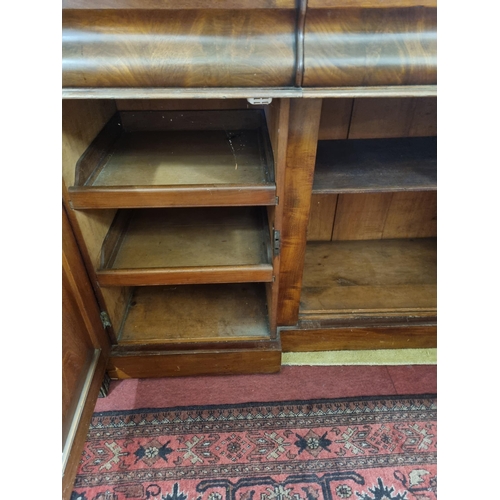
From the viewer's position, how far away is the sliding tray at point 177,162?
0.80 metres

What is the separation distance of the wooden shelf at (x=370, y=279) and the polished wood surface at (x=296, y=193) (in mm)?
162

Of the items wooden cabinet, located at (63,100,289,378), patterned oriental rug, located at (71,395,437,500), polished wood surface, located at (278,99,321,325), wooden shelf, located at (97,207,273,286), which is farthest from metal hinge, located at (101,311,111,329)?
polished wood surface, located at (278,99,321,325)

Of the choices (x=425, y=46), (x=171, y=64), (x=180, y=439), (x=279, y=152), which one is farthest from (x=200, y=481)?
(x=425, y=46)

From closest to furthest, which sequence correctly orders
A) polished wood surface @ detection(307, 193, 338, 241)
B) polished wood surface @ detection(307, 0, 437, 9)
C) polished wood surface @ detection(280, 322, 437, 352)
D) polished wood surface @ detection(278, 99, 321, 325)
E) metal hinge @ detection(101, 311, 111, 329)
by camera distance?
polished wood surface @ detection(307, 0, 437, 9)
polished wood surface @ detection(278, 99, 321, 325)
metal hinge @ detection(101, 311, 111, 329)
polished wood surface @ detection(280, 322, 437, 352)
polished wood surface @ detection(307, 193, 338, 241)

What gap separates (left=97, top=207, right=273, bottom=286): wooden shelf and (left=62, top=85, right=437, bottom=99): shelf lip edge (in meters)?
0.43

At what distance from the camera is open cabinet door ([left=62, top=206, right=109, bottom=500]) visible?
31.9 inches

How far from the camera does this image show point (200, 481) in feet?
2.93

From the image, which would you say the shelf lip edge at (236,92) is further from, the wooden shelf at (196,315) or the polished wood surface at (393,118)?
the wooden shelf at (196,315)

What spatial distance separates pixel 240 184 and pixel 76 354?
1.82 ft

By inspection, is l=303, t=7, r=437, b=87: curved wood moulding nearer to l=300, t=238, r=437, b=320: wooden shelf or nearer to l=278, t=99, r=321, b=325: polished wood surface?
l=278, t=99, r=321, b=325: polished wood surface

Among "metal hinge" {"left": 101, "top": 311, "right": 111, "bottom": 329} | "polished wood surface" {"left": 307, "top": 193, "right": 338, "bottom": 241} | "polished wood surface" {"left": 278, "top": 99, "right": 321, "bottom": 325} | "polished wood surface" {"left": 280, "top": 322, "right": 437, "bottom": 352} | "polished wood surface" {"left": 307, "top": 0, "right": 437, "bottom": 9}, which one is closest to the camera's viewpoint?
"polished wood surface" {"left": 307, "top": 0, "right": 437, "bottom": 9}

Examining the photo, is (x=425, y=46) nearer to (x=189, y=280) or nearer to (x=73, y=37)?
(x=73, y=37)

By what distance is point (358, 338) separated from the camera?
1.14 m

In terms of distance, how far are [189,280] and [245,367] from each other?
1.12ft
